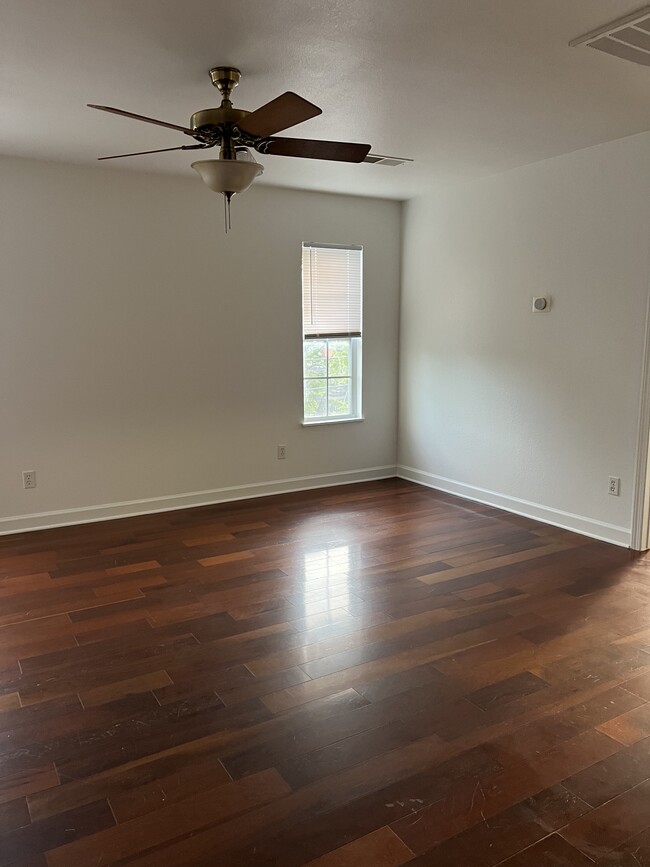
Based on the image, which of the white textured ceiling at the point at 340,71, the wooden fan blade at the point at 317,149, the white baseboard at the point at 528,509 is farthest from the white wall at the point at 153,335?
the wooden fan blade at the point at 317,149

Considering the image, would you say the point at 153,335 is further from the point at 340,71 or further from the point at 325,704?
the point at 325,704

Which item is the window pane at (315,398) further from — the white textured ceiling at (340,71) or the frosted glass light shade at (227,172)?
the frosted glass light shade at (227,172)

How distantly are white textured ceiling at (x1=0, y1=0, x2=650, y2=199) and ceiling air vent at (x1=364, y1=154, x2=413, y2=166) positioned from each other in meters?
0.06

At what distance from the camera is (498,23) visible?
8.05ft

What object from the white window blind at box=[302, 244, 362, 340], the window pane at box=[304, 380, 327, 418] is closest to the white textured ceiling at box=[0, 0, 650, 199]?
the white window blind at box=[302, 244, 362, 340]

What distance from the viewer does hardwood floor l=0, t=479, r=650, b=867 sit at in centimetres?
186

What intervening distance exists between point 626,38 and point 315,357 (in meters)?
3.55

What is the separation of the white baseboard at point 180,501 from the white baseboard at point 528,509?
499 mm

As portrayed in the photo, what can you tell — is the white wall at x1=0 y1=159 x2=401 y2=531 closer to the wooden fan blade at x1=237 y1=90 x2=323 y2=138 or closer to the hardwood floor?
the hardwood floor

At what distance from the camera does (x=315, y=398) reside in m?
5.82

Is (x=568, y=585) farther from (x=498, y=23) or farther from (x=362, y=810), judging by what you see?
(x=498, y=23)

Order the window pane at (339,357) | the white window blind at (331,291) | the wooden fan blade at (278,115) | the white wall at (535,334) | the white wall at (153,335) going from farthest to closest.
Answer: the window pane at (339,357) < the white window blind at (331,291) < the white wall at (153,335) < the white wall at (535,334) < the wooden fan blade at (278,115)

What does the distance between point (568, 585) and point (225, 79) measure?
119 inches

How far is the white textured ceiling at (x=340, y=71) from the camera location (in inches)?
93.2
